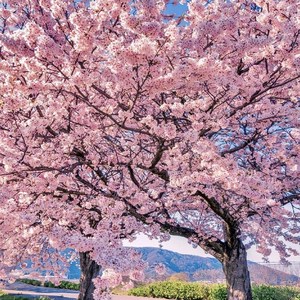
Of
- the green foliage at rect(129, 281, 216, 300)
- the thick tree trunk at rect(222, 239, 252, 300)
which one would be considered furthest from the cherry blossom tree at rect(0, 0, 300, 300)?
the green foliage at rect(129, 281, 216, 300)

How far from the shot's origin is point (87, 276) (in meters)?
13.6

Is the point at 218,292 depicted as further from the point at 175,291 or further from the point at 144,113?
the point at 144,113

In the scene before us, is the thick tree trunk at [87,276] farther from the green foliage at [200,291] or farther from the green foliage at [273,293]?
the green foliage at [273,293]

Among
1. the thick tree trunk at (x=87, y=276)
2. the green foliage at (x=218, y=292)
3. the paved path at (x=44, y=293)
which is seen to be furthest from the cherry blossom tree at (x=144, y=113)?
the green foliage at (x=218, y=292)

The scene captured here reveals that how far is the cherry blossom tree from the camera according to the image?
571 cm

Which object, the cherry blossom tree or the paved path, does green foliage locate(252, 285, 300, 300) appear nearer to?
the paved path

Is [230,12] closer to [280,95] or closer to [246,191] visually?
[280,95]

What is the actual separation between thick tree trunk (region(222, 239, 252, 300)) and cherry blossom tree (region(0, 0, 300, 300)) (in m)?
0.03

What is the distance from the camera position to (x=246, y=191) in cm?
797

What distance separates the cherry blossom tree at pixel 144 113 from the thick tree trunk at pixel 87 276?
2392 millimetres

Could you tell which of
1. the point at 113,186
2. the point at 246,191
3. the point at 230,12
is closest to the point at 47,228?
the point at 113,186

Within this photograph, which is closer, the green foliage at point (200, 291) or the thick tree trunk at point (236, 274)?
the thick tree trunk at point (236, 274)

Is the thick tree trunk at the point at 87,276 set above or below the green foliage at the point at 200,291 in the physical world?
below

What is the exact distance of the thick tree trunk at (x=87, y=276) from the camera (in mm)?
13398
